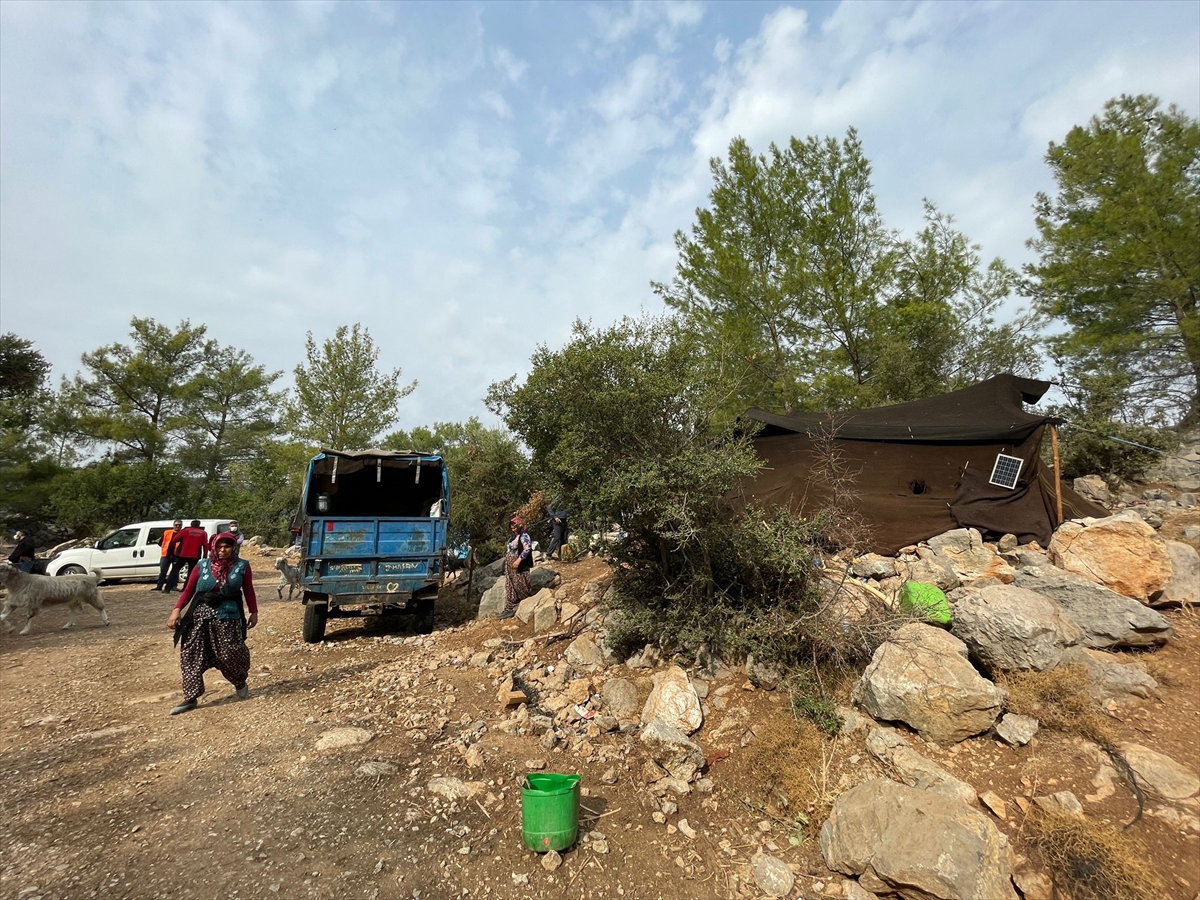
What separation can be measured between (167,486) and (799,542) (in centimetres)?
2883

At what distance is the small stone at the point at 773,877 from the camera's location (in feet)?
9.82

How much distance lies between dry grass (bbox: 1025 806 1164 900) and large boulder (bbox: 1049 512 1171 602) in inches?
123

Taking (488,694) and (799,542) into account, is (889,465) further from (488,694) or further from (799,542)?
(488,694)

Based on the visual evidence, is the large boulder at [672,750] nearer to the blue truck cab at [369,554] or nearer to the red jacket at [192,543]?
the blue truck cab at [369,554]

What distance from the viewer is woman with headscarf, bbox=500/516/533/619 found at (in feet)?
26.2

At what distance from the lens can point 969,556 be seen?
23.6 feet

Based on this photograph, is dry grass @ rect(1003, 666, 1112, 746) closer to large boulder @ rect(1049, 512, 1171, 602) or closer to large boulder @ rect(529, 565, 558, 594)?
large boulder @ rect(1049, 512, 1171, 602)

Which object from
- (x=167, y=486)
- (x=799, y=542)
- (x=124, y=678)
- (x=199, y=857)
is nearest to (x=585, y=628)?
(x=799, y=542)

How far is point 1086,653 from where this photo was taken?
13.7ft

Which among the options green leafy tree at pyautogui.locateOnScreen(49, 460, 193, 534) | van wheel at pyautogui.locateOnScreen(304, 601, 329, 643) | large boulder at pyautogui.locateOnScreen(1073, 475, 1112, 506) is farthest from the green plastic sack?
green leafy tree at pyautogui.locateOnScreen(49, 460, 193, 534)

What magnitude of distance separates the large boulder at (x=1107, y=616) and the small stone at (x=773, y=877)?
314 centimetres

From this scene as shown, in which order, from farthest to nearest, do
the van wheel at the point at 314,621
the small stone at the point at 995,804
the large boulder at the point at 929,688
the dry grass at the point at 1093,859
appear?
the van wheel at the point at 314,621
the large boulder at the point at 929,688
the small stone at the point at 995,804
the dry grass at the point at 1093,859

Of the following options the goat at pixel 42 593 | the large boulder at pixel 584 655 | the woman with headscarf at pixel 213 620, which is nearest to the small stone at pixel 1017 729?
the large boulder at pixel 584 655

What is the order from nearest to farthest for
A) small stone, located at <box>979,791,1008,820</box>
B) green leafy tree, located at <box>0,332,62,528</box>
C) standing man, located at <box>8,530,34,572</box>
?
small stone, located at <box>979,791,1008,820</box> < standing man, located at <box>8,530,34,572</box> < green leafy tree, located at <box>0,332,62,528</box>
